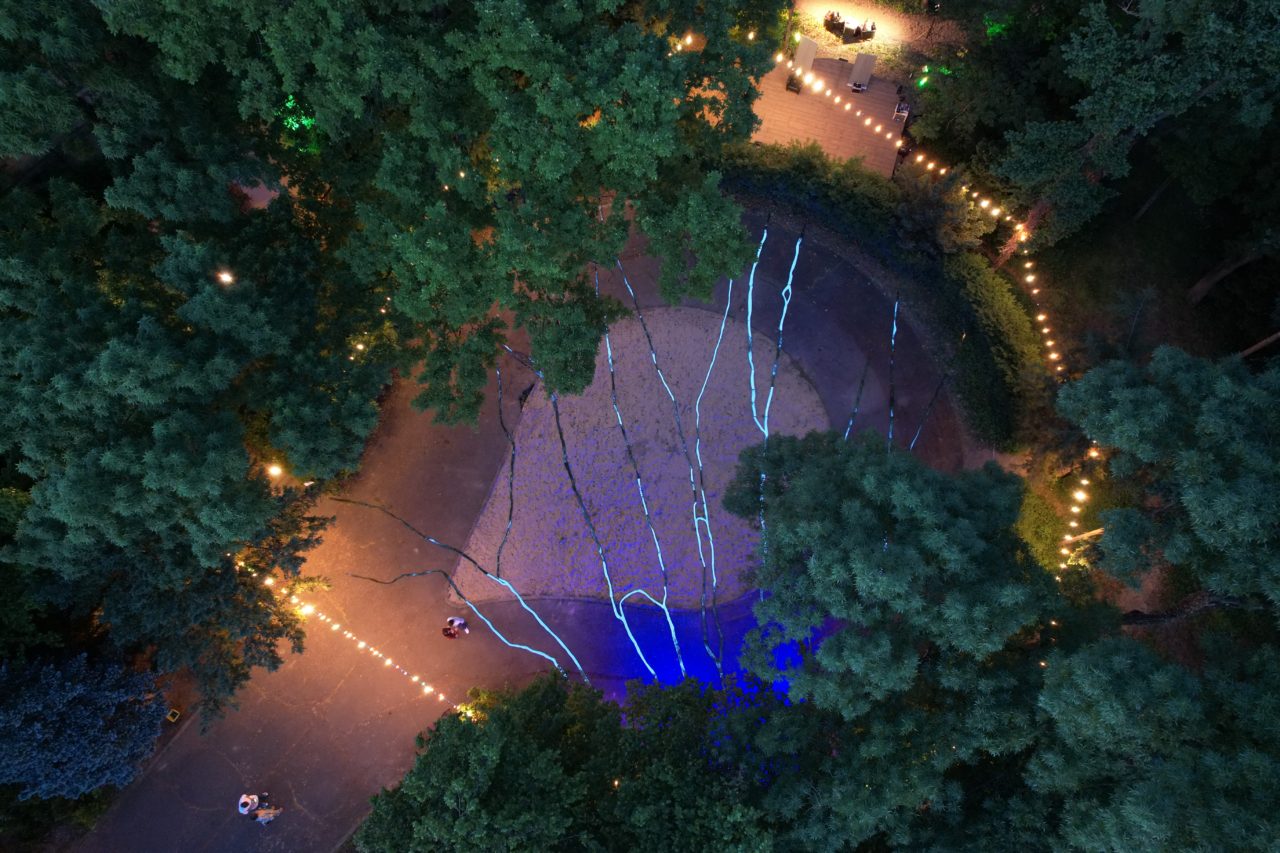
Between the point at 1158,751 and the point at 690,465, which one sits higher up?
the point at 690,465

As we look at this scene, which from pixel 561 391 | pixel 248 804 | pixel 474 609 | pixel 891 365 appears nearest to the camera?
pixel 561 391

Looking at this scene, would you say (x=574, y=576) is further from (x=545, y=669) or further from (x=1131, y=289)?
(x=1131, y=289)

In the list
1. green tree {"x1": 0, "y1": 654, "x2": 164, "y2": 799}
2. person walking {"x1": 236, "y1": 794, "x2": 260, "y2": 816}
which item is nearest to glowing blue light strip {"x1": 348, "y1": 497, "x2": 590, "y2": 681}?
green tree {"x1": 0, "y1": 654, "x2": 164, "y2": 799}

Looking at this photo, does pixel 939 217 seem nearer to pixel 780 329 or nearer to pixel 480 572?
pixel 780 329

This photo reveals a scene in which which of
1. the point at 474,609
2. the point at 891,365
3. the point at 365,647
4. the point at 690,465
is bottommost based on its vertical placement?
the point at 365,647

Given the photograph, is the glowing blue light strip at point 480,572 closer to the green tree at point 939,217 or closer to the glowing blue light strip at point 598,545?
the glowing blue light strip at point 598,545

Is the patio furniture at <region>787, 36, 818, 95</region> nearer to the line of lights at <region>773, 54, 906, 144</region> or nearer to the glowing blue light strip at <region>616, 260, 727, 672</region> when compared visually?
the line of lights at <region>773, 54, 906, 144</region>

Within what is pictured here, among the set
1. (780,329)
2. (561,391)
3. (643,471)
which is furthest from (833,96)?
(561,391)
